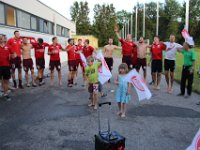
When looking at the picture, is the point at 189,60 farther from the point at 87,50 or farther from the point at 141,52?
the point at 87,50

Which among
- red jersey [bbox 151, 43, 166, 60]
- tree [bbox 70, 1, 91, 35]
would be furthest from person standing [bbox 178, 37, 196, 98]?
tree [bbox 70, 1, 91, 35]

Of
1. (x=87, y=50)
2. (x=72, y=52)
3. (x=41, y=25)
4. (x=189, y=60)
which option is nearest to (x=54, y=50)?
(x=72, y=52)

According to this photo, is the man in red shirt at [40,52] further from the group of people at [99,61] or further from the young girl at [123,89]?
the young girl at [123,89]

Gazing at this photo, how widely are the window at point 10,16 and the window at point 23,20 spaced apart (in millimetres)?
1083

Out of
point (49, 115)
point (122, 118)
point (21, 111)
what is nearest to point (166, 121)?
point (122, 118)

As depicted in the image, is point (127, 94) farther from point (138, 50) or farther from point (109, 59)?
point (109, 59)

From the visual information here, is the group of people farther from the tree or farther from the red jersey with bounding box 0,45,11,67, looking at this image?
the tree

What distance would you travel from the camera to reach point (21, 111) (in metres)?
7.76

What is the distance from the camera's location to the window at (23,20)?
23016mm

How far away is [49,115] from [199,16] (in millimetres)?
94361

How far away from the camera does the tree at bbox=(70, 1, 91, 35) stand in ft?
316

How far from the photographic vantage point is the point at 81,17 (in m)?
100

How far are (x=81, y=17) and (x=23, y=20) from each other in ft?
254

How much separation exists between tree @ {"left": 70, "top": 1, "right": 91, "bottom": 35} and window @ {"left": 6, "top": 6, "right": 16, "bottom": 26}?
74.2m
